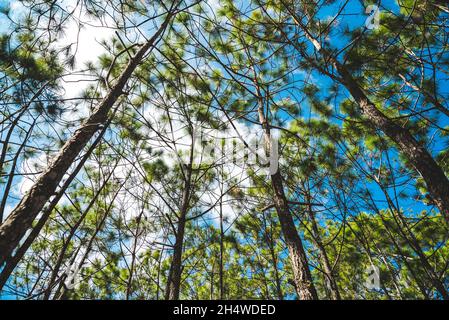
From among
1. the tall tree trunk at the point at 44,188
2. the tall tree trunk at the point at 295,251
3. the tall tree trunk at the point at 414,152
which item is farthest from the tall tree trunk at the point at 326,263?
the tall tree trunk at the point at 44,188

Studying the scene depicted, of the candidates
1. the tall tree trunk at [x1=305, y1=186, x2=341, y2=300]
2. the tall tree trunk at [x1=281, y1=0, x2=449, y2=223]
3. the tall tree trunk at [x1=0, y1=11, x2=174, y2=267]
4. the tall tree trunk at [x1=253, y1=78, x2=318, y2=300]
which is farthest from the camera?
the tall tree trunk at [x1=305, y1=186, x2=341, y2=300]

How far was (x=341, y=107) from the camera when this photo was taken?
378 cm

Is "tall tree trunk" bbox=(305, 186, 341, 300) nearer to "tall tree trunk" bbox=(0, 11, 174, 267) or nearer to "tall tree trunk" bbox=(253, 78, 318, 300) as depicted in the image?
"tall tree trunk" bbox=(253, 78, 318, 300)

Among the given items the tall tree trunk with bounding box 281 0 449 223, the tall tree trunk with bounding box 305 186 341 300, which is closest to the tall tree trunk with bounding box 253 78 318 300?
the tall tree trunk with bounding box 305 186 341 300

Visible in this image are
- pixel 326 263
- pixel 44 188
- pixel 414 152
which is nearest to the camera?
pixel 44 188

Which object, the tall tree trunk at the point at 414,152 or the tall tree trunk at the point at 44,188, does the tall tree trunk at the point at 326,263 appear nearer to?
the tall tree trunk at the point at 414,152

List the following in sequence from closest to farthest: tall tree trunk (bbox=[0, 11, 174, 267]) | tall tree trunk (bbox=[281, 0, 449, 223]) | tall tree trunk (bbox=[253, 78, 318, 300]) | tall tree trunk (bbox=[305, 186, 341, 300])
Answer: tall tree trunk (bbox=[0, 11, 174, 267]) < tall tree trunk (bbox=[281, 0, 449, 223]) < tall tree trunk (bbox=[253, 78, 318, 300]) < tall tree trunk (bbox=[305, 186, 341, 300])

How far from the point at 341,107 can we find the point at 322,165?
899mm

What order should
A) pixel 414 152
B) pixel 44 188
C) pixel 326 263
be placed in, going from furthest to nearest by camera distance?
pixel 326 263 → pixel 414 152 → pixel 44 188

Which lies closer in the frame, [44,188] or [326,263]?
[44,188]

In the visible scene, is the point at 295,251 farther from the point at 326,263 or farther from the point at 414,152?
the point at 326,263

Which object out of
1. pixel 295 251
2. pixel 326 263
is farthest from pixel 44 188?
pixel 326 263

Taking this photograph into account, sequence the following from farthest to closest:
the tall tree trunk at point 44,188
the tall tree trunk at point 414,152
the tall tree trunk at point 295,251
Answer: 1. the tall tree trunk at point 295,251
2. the tall tree trunk at point 414,152
3. the tall tree trunk at point 44,188
